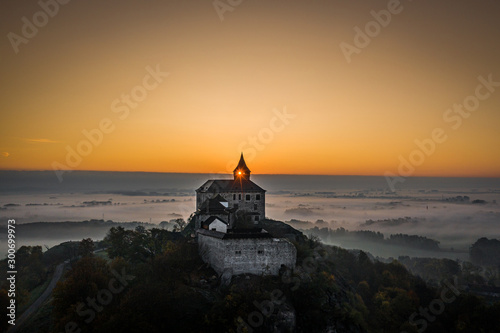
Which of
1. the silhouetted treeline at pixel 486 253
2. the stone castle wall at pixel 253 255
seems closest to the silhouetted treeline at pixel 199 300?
the stone castle wall at pixel 253 255

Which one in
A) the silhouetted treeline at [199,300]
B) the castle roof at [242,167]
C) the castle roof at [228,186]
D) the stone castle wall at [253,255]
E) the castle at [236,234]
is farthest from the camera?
the castle roof at [242,167]

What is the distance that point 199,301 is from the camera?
4231cm

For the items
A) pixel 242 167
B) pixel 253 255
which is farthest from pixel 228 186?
pixel 253 255

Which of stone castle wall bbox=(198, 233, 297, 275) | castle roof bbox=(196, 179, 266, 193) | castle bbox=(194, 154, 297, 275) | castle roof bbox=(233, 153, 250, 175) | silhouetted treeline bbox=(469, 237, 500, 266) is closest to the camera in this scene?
stone castle wall bbox=(198, 233, 297, 275)

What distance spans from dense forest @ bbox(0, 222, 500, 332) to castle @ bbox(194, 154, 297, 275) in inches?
55.6

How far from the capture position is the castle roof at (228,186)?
66.0m

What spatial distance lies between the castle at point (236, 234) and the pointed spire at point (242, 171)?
5.97 ft

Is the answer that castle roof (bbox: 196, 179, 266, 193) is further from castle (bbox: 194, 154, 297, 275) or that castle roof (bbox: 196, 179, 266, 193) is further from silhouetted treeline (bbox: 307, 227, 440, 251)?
silhouetted treeline (bbox: 307, 227, 440, 251)

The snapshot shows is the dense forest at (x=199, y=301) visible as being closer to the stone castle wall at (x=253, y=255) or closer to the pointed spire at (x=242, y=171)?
the stone castle wall at (x=253, y=255)

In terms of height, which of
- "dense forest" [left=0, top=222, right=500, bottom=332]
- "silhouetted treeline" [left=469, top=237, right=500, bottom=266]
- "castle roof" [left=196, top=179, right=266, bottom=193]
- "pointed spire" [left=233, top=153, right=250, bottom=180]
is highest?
"pointed spire" [left=233, top=153, right=250, bottom=180]

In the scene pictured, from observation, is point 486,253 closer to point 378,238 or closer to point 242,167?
point 378,238

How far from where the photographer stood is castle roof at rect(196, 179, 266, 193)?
6600 cm

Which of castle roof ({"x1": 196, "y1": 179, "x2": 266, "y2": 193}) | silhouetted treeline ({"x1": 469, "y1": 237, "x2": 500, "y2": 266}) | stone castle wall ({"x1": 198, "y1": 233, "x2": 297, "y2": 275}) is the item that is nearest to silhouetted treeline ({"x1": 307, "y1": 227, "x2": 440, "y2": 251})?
silhouetted treeline ({"x1": 469, "y1": 237, "x2": 500, "y2": 266})

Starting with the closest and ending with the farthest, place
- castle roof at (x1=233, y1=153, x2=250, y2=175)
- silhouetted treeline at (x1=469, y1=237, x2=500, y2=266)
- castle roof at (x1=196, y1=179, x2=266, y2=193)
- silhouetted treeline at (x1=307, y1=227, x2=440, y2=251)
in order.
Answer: castle roof at (x1=196, y1=179, x2=266, y2=193), castle roof at (x1=233, y1=153, x2=250, y2=175), silhouetted treeline at (x1=469, y1=237, x2=500, y2=266), silhouetted treeline at (x1=307, y1=227, x2=440, y2=251)
